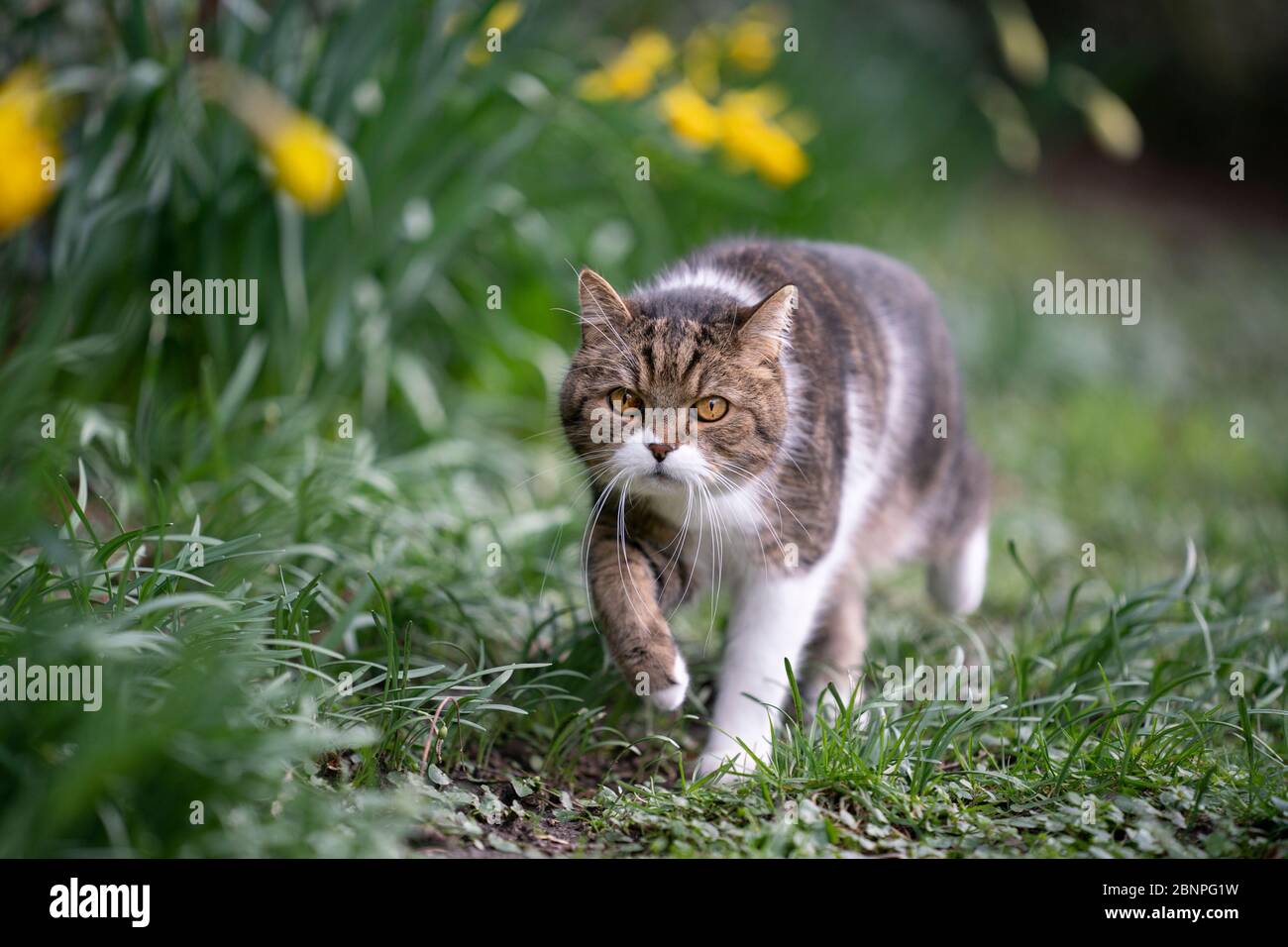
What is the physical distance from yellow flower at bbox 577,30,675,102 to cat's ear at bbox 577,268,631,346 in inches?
67.6

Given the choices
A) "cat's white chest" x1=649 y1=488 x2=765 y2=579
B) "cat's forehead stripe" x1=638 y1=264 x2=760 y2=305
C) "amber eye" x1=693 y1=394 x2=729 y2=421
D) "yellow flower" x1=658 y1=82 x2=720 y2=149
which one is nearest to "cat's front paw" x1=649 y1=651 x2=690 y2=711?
"cat's white chest" x1=649 y1=488 x2=765 y2=579

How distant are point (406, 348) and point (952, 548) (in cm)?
219

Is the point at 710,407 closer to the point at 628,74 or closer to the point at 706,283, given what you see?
the point at 706,283

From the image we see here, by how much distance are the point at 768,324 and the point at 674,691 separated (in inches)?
32.6

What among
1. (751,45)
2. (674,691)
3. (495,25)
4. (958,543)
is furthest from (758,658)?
(751,45)

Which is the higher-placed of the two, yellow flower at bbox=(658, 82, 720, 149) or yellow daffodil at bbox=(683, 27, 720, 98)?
yellow daffodil at bbox=(683, 27, 720, 98)

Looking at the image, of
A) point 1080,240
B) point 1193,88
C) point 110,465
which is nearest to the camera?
point 110,465

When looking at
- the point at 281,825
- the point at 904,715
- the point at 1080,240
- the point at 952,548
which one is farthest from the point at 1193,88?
the point at 281,825

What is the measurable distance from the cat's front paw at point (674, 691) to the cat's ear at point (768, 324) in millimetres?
700

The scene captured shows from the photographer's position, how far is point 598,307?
2.61 m

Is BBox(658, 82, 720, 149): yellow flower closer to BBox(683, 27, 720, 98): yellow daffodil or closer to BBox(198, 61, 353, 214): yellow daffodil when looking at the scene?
BBox(683, 27, 720, 98): yellow daffodil

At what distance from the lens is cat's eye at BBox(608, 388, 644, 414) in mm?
2533
